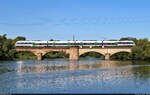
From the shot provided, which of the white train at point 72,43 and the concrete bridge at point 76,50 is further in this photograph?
the white train at point 72,43

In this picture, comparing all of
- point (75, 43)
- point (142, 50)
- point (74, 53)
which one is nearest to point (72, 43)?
point (75, 43)

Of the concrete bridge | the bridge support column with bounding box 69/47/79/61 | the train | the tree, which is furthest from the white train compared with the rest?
the tree

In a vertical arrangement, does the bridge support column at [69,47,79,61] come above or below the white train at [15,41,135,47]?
below

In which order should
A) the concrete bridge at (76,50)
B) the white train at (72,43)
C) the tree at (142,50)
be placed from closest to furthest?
the tree at (142,50), the concrete bridge at (76,50), the white train at (72,43)

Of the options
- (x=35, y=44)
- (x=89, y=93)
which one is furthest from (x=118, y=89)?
(x=35, y=44)

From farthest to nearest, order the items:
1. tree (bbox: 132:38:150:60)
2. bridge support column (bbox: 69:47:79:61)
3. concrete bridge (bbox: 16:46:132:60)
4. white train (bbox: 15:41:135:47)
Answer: white train (bbox: 15:41:135:47)
concrete bridge (bbox: 16:46:132:60)
bridge support column (bbox: 69:47:79:61)
tree (bbox: 132:38:150:60)

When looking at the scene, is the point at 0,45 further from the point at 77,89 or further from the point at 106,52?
the point at 77,89

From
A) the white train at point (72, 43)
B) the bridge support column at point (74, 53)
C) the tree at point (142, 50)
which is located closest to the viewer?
the tree at point (142, 50)

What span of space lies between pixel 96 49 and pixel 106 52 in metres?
3.68

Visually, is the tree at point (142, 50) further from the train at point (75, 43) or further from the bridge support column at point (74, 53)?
the bridge support column at point (74, 53)

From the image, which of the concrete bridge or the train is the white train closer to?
the train

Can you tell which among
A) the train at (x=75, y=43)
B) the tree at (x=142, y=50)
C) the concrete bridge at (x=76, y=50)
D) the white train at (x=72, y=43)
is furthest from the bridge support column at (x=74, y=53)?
the tree at (x=142, y=50)

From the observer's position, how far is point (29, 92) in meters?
23.8

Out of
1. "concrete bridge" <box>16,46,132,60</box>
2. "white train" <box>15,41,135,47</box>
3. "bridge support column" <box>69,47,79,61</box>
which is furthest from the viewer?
"white train" <box>15,41,135,47</box>
